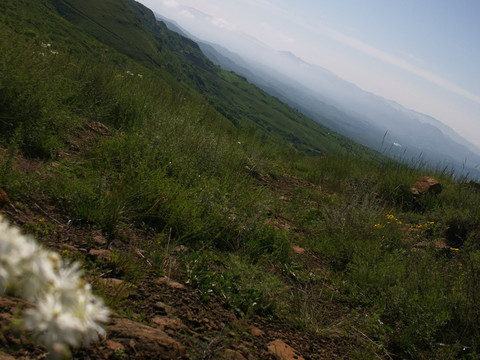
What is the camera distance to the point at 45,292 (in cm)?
79

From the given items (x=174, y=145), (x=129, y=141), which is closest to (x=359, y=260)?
(x=174, y=145)

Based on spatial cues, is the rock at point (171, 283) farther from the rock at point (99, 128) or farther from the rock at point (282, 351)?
the rock at point (99, 128)

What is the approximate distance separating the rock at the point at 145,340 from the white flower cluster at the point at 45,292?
74 cm

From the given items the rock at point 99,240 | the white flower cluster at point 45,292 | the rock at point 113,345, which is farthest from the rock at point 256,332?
the white flower cluster at point 45,292

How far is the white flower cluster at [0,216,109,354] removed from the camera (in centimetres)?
73

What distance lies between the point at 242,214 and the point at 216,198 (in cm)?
36

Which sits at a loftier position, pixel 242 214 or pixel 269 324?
pixel 242 214

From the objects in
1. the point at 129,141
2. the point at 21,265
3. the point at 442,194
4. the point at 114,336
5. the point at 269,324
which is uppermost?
the point at 442,194

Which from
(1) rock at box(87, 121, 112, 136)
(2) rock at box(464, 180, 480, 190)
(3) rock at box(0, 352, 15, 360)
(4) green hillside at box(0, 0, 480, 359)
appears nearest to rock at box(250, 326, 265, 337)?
(4) green hillside at box(0, 0, 480, 359)

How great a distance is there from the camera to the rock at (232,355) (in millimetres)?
1733

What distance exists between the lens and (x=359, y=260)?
3844 millimetres

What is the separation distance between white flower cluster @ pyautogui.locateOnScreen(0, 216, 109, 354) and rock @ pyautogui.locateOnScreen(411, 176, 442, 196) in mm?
8665

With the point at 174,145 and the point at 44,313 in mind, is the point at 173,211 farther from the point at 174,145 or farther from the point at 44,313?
the point at 44,313

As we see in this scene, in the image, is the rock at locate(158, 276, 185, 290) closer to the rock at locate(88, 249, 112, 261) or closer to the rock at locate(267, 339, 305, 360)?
the rock at locate(88, 249, 112, 261)
